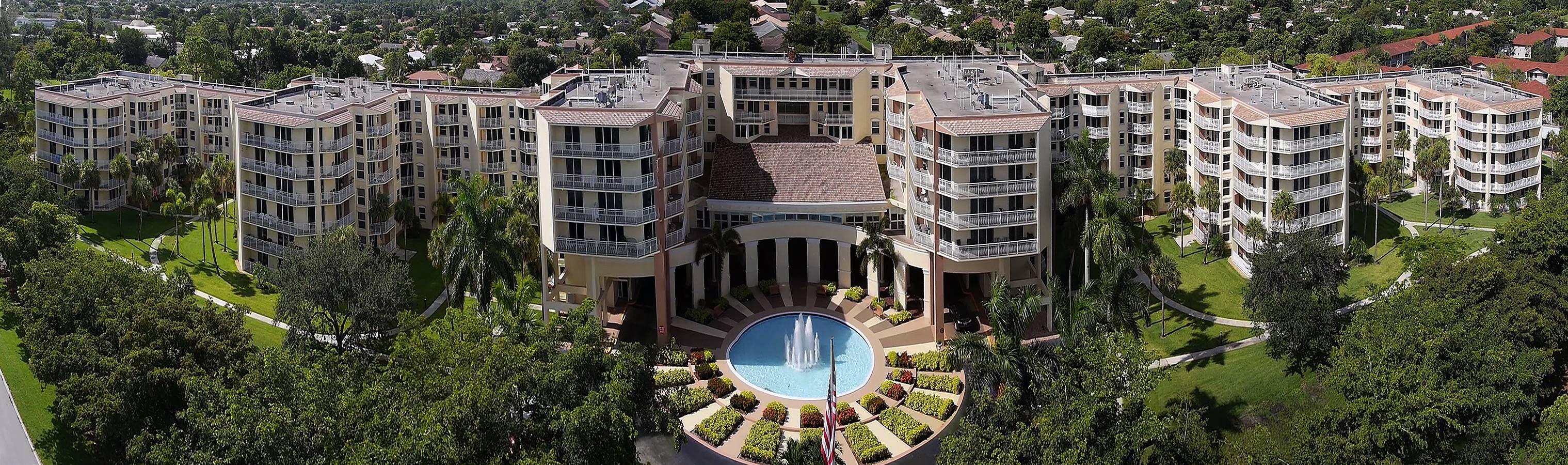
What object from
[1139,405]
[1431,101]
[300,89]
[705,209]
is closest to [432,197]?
[300,89]

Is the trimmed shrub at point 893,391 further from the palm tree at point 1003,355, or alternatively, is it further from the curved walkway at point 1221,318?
the curved walkway at point 1221,318

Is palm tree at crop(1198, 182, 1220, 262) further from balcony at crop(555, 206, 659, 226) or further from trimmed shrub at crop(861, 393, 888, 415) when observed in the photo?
balcony at crop(555, 206, 659, 226)

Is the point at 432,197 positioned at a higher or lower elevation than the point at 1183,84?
lower

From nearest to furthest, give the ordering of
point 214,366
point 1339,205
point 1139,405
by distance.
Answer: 1. point 1139,405
2. point 214,366
3. point 1339,205

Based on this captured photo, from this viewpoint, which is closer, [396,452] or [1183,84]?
[396,452]

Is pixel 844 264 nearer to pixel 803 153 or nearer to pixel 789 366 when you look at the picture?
pixel 803 153

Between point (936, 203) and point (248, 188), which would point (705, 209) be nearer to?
point (936, 203)

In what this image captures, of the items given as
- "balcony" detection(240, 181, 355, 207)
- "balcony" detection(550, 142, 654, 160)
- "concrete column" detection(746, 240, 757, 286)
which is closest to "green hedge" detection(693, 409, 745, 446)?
"balcony" detection(550, 142, 654, 160)
